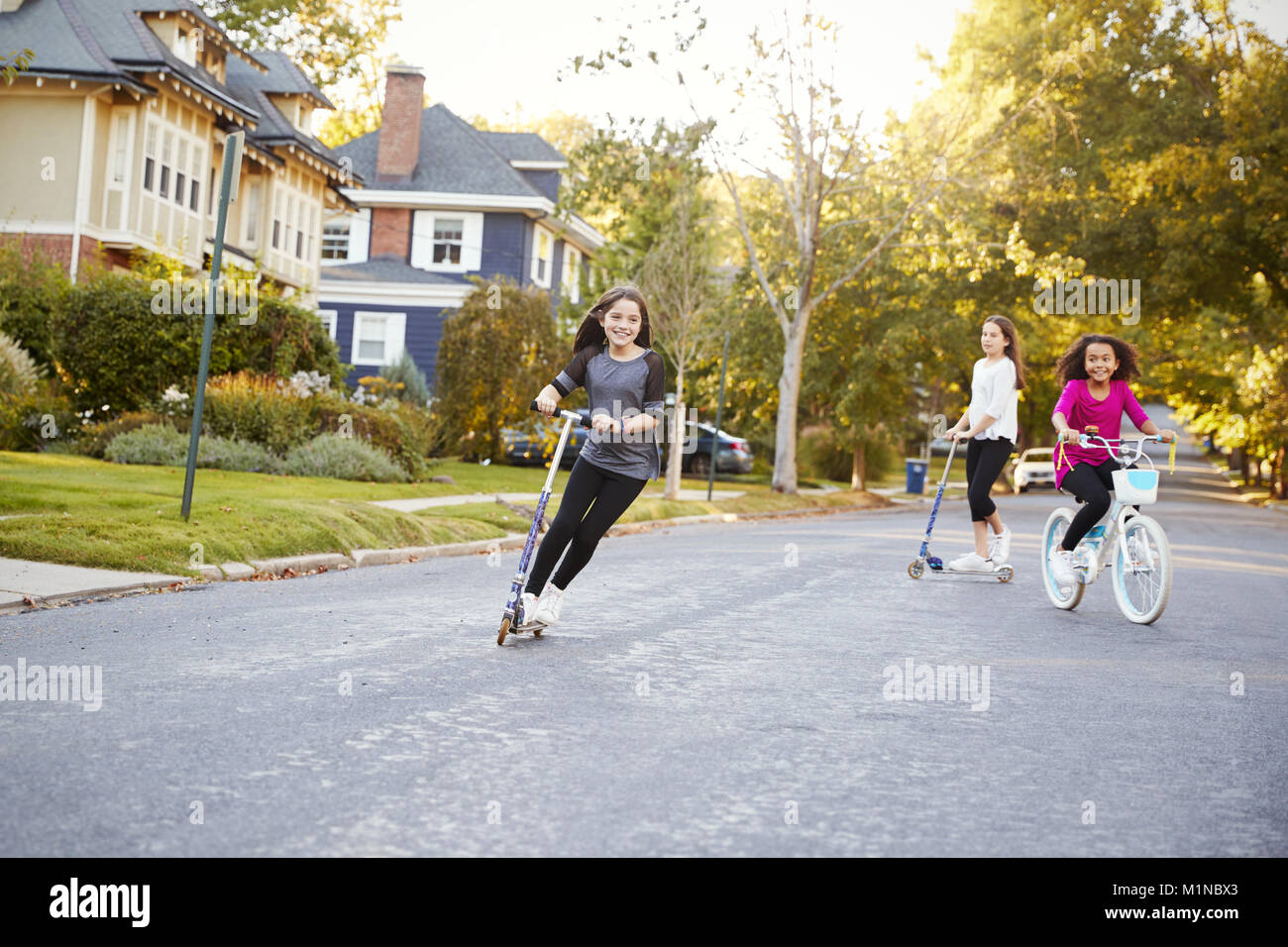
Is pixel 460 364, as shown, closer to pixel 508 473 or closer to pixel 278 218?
pixel 508 473

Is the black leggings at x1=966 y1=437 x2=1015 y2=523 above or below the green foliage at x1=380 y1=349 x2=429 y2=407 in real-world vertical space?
below

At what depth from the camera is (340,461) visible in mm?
20109

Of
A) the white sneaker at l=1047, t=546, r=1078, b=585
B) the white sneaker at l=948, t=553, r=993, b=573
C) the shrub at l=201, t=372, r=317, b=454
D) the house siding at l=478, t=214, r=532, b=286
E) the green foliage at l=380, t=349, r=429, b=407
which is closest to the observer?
the white sneaker at l=1047, t=546, r=1078, b=585

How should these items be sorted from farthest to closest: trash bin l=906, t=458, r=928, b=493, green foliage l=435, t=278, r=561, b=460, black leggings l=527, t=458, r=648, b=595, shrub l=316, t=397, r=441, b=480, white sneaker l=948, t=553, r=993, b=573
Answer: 1. trash bin l=906, t=458, r=928, b=493
2. green foliage l=435, t=278, r=561, b=460
3. shrub l=316, t=397, r=441, b=480
4. white sneaker l=948, t=553, r=993, b=573
5. black leggings l=527, t=458, r=648, b=595

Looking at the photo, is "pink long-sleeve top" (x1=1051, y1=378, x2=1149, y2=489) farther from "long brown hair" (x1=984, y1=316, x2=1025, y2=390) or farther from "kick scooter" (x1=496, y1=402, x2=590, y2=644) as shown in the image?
"kick scooter" (x1=496, y1=402, x2=590, y2=644)

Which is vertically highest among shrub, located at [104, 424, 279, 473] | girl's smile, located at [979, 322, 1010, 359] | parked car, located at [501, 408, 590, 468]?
girl's smile, located at [979, 322, 1010, 359]

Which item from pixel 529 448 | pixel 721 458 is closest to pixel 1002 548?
pixel 529 448

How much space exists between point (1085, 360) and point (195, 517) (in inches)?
304

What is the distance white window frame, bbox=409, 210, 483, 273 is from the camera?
4322cm

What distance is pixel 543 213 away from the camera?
141 feet

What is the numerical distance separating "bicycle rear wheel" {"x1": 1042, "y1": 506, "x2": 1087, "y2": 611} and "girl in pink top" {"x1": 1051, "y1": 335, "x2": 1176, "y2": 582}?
1.14 ft

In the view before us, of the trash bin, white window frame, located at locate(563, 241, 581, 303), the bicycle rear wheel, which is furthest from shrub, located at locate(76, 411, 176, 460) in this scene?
white window frame, located at locate(563, 241, 581, 303)

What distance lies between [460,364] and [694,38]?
8253 mm
